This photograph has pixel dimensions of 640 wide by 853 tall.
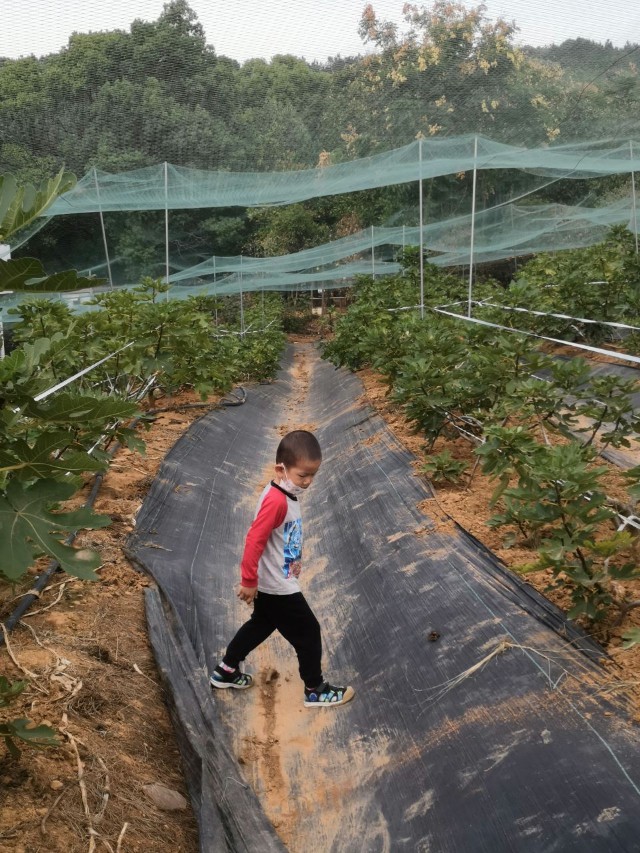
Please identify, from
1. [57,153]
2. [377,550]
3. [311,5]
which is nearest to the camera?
[377,550]

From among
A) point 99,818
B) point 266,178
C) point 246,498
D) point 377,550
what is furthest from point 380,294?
point 99,818

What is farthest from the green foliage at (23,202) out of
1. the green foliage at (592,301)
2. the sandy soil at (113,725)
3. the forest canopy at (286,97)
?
the forest canopy at (286,97)

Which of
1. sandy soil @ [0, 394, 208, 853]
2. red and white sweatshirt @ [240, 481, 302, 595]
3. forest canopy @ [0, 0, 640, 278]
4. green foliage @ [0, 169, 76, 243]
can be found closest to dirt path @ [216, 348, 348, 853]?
sandy soil @ [0, 394, 208, 853]

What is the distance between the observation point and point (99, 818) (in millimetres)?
2283

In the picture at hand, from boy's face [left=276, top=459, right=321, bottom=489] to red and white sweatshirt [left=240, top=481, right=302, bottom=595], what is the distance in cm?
8

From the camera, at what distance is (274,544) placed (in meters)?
3.42

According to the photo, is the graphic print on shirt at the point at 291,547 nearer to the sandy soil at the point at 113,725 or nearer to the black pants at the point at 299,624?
the black pants at the point at 299,624

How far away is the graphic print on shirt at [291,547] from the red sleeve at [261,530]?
0.07m

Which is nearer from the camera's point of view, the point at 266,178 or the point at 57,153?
the point at 266,178

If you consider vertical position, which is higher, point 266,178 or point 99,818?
point 266,178

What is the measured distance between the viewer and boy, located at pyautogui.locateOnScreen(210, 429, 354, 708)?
3.30m

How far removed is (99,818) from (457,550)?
221 cm

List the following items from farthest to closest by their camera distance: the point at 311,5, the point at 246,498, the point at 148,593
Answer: the point at 311,5 → the point at 246,498 → the point at 148,593

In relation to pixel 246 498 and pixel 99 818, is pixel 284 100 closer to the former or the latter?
pixel 246 498
